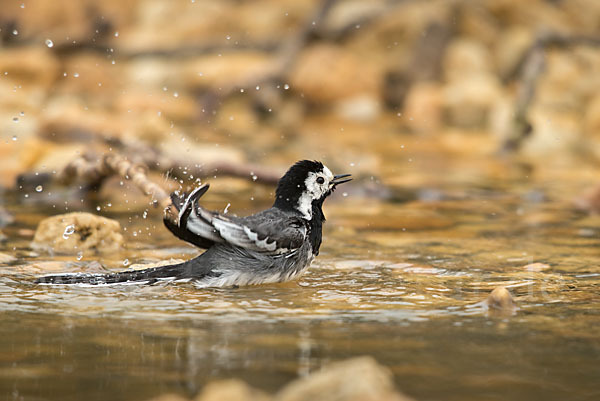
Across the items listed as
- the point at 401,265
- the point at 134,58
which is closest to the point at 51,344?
the point at 401,265

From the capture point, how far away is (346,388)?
3.04m

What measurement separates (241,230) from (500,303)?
1.40 metres

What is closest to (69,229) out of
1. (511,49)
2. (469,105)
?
(469,105)

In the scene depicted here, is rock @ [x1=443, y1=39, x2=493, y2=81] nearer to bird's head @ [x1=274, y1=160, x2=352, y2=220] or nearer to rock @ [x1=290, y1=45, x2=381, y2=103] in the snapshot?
rock @ [x1=290, y1=45, x2=381, y2=103]

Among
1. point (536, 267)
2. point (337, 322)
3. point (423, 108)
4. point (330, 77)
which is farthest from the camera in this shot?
point (330, 77)

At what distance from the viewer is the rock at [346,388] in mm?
2992

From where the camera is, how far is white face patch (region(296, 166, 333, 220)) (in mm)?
5652

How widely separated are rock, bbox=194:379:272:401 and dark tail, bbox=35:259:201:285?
1.73 metres

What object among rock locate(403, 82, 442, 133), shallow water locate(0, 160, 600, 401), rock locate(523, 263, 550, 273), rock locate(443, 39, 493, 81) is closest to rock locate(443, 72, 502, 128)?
rock locate(403, 82, 442, 133)

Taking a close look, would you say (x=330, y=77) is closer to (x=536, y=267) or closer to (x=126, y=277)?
(x=536, y=267)

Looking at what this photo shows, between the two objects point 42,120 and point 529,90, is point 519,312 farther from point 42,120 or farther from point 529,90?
point 42,120

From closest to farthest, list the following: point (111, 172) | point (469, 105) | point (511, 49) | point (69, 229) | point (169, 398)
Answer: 1. point (169, 398)
2. point (69, 229)
3. point (111, 172)
4. point (469, 105)
5. point (511, 49)

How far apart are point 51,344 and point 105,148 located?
6469 mm

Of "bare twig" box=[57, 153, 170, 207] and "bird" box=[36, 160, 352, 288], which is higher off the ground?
"bare twig" box=[57, 153, 170, 207]
